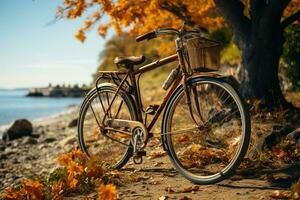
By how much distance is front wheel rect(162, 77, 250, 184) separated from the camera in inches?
158

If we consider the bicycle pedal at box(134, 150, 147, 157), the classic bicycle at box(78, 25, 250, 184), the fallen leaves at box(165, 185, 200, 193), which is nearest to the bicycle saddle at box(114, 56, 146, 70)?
the classic bicycle at box(78, 25, 250, 184)

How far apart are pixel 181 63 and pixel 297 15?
466cm

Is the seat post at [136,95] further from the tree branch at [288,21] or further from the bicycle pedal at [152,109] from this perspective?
the tree branch at [288,21]

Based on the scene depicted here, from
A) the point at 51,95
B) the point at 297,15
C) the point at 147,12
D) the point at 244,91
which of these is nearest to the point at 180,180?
the point at 244,91

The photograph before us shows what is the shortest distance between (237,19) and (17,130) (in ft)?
37.7

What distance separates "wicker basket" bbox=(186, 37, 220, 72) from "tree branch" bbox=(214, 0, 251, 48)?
3.85m

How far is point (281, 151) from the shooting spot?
16.7 feet

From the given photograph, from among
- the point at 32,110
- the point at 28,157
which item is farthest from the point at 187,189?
the point at 32,110

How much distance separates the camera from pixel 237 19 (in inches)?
311

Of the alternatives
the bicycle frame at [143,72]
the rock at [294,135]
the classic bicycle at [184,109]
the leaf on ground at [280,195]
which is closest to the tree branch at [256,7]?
the classic bicycle at [184,109]

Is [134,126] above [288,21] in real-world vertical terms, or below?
below

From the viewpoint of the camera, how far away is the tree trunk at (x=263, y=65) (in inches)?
301

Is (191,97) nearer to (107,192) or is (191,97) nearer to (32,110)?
(107,192)

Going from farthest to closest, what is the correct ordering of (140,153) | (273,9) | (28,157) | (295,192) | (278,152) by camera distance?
(28,157), (273,9), (278,152), (140,153), (295,192)
